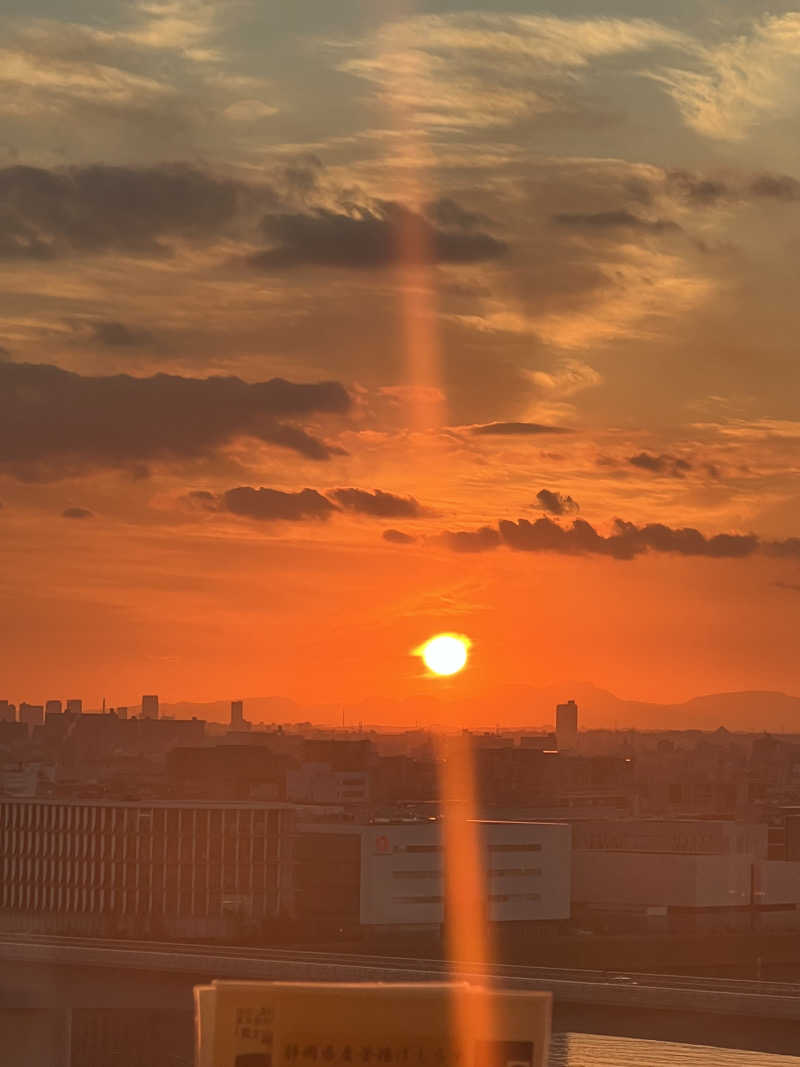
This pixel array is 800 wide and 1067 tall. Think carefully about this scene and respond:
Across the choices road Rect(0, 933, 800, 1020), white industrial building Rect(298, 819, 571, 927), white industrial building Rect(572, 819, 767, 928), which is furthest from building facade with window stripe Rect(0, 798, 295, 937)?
road Rect(0, 933, 800, 1020)

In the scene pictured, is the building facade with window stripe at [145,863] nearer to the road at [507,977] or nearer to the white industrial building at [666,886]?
the white industrial building at [666,886]

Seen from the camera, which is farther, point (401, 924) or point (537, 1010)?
point (401, 924)

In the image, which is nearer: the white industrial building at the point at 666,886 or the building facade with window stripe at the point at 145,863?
the building facade with window stripe at the point at 145,863

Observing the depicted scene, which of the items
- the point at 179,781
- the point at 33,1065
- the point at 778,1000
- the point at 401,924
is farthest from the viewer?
the point at 179,781

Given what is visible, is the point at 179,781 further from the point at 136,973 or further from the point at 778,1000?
the point at 778,1000

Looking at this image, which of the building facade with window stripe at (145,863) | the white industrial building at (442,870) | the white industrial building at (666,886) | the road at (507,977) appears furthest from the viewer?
the white industrial building at (666,886)

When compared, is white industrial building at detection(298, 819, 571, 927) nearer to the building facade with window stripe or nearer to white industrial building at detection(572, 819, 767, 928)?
the building facade with window stripe

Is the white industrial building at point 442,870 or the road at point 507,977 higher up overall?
the white industrial building at point 442,870

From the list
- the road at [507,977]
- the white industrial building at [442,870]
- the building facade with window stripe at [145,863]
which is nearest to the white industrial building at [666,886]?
the white industrial building at [442,870]

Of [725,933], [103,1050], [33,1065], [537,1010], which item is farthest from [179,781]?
[537,1010]

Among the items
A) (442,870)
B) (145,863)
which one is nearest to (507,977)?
(442,870)

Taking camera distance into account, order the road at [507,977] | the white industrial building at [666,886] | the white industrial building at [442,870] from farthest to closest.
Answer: the white industrial building at [666,886]
the white industrial building at [442,870]
the road at [507,977]
